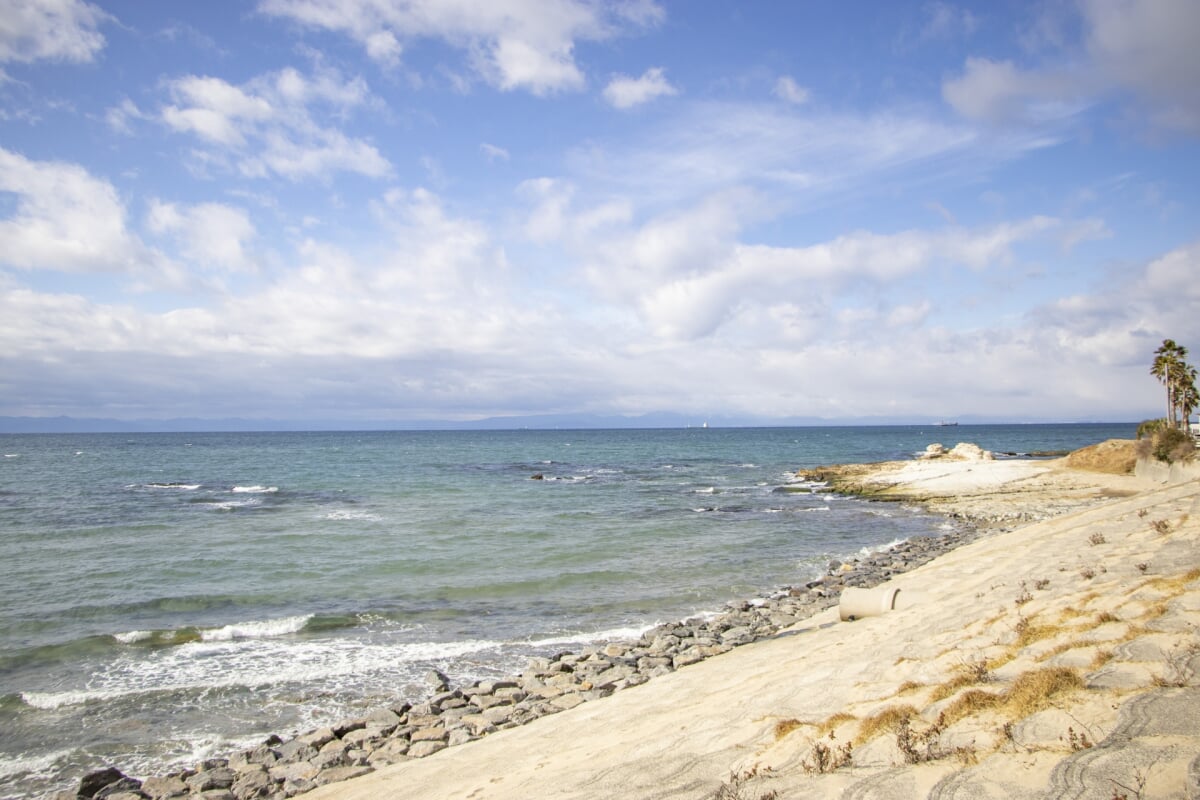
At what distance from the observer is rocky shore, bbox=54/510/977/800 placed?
9492 millimetres

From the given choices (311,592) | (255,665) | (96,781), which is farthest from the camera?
(311,592)

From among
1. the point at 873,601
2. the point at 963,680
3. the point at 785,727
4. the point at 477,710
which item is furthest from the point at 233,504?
the point at 963,680

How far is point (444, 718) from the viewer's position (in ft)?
37.2

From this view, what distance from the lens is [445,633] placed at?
16.9 m

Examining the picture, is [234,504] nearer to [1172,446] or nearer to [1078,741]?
[1078,741]

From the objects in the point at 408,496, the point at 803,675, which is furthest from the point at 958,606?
the point at 408,496

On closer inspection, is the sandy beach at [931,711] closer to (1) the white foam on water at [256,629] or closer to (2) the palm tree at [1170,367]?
(1) the white foam on water at [256,629]

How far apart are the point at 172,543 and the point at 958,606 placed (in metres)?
30.4

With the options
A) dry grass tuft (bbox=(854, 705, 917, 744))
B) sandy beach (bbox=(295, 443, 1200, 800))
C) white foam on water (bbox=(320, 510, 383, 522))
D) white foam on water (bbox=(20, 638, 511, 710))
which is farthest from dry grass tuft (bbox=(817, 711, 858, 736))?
white foam on water (bbox=(320, 510, 383, 522))

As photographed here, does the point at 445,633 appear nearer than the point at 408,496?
Yes

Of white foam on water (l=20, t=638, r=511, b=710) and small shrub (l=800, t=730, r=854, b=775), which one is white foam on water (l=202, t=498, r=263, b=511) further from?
small shrub (l=800, t=730, r=854, b=775)

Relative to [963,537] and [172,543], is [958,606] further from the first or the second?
[172,543]

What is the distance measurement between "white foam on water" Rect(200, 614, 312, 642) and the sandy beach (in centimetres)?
898

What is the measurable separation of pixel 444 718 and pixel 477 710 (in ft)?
2.08
